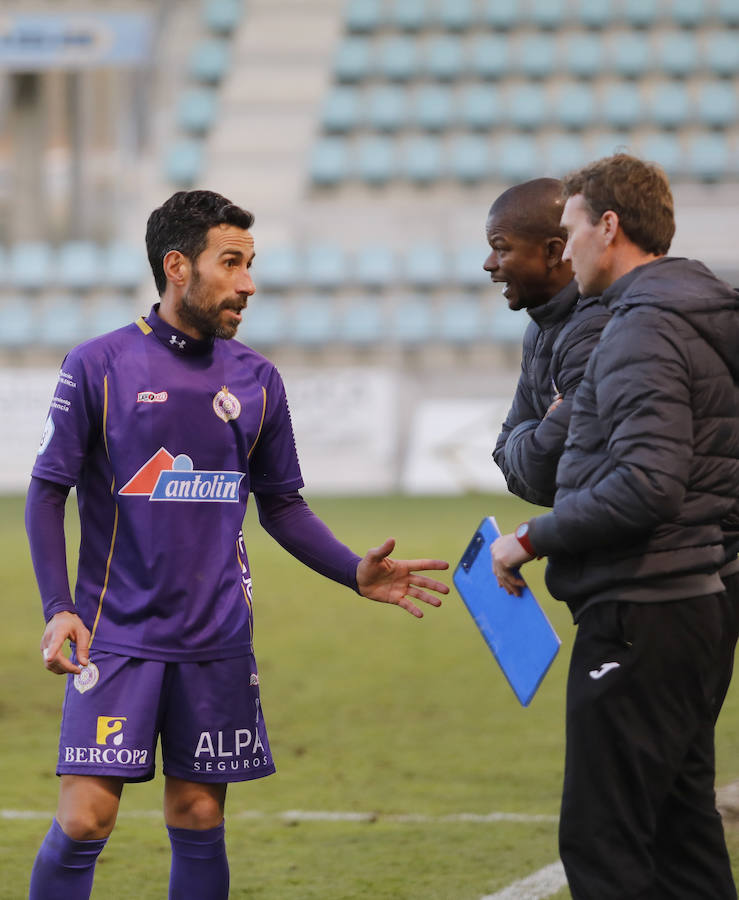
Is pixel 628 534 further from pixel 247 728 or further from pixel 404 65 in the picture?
pixel 404 65

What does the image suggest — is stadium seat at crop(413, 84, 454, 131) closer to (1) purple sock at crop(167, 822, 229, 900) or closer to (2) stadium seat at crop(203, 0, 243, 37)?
(2) stadium seat at crop(203, 0, 243, 37)

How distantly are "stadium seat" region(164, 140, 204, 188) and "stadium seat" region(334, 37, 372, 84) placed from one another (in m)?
2.36

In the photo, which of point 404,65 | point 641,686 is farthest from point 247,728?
point 404,65

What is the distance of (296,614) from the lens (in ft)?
27.1

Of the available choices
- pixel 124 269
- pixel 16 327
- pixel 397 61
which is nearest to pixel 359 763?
pixel 16 327

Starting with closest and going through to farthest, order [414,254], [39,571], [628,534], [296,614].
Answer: [628,534] < [39,571] < [296,614] < [414,254]

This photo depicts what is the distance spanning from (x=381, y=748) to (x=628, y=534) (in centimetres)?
316

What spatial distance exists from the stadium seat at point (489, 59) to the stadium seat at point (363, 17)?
4.93ft

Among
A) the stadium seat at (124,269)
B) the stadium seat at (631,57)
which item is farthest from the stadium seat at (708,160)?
the stadium seat at (124,269)

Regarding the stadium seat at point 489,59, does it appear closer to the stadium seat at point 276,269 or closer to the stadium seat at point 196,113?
the stadium seat at point 196,113

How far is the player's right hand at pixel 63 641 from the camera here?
110 inches

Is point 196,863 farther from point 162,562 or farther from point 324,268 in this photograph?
point 324,268

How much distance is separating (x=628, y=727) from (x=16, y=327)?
52.1 ft

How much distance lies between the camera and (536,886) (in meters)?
3.73
